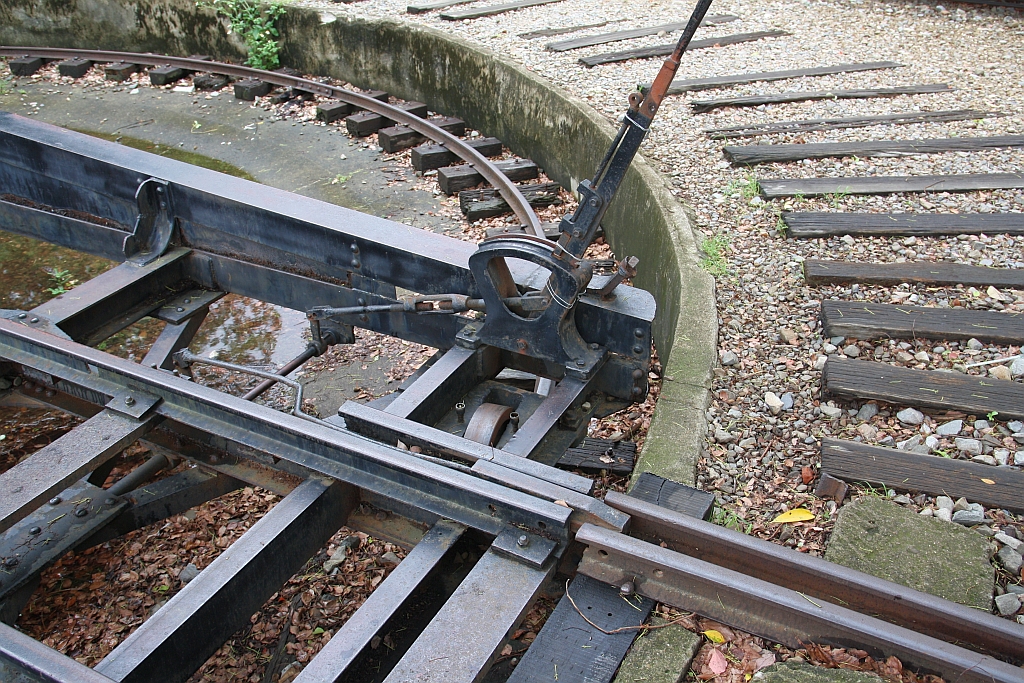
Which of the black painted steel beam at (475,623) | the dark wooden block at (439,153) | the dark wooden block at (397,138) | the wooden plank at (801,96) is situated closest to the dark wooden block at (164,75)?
the dark wooden block at (397,138)

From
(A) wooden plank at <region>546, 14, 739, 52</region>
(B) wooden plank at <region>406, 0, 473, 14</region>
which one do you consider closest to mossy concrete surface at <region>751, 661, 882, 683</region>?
(A) wooden plank at <region>546, 14, 739, 52</region>

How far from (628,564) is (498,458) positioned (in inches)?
22.8

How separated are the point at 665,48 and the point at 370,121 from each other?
3.18 metres

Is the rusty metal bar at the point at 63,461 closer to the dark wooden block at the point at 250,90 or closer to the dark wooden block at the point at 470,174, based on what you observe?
the dark wooden block at the point at 470,174

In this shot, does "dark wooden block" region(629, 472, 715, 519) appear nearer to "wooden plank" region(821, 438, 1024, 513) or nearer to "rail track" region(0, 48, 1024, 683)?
"rail track" region(0, 48, 1024, 683)

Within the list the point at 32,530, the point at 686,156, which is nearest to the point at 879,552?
the point at 32,530

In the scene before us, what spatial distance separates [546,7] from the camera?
34.5 ft

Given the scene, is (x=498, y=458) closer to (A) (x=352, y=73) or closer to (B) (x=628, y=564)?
(B) (x=628, y=564)

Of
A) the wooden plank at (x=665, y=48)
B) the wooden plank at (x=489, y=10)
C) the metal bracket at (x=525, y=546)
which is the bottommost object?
the metal bracket at (x=525, y=546)

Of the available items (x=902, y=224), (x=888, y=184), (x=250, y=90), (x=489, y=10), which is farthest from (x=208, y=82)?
(x=902, y=224)

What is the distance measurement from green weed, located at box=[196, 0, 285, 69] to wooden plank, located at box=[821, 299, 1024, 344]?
333 inches

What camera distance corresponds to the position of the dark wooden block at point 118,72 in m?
10.8

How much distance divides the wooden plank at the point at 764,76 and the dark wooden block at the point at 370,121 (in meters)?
2.79

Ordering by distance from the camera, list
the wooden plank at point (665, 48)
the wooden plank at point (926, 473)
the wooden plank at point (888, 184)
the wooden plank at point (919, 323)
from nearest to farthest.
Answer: the wooden plank at point (926, 473)
the wooden plank at point (919, 323)
the wooden plank at point (888, 184)
the wooden plank at point (665, 48)
